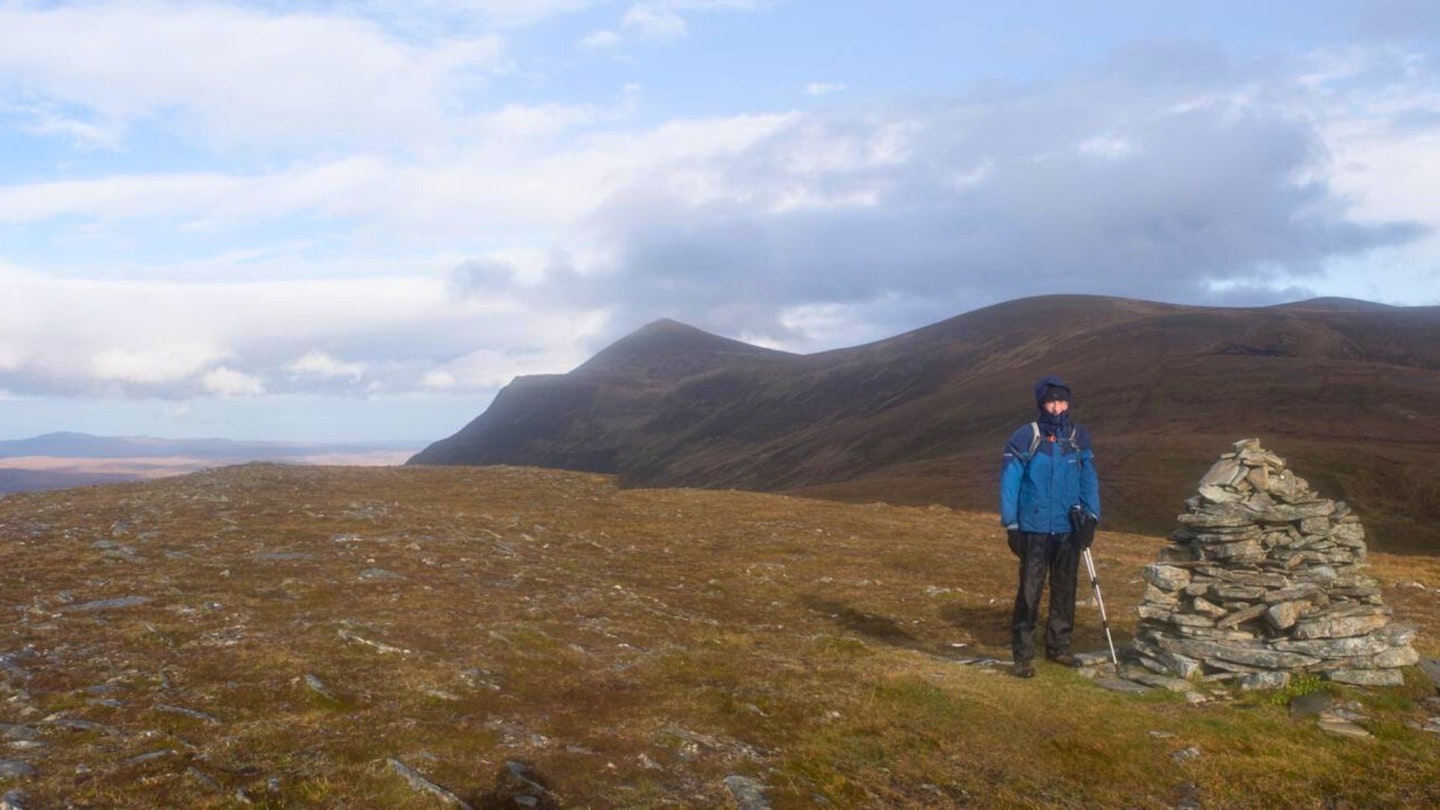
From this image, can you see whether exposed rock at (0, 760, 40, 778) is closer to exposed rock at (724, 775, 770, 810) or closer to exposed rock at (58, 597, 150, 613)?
exposed rock at (724, 775, 770, 810)

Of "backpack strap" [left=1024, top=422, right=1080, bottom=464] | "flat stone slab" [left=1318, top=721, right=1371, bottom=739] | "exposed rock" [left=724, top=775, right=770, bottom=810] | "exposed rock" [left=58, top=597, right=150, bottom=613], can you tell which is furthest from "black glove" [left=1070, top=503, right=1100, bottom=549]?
"exposed rock" [left=58, top=597, right=150, bottom=613]

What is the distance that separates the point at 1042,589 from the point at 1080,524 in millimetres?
1295

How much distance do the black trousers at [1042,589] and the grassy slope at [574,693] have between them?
3.01 feet

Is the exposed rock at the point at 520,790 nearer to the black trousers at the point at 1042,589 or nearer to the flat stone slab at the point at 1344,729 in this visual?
the black trousers at the point at 1042,589

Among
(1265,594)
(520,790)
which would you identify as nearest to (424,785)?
(520,790)

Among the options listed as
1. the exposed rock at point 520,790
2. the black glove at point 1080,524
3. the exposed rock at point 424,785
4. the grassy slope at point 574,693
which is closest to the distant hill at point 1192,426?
the grassy slope at point 574,693

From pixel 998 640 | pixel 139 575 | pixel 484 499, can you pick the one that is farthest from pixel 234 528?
pixel 998 640

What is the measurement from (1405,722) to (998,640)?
762 cm

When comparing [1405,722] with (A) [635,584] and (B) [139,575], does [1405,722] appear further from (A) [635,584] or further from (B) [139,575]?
(B) [139,575]

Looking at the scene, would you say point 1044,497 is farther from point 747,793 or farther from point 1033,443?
point 747,793

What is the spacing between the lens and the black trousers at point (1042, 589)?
16516 mm

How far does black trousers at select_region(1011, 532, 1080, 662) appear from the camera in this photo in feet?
54.2

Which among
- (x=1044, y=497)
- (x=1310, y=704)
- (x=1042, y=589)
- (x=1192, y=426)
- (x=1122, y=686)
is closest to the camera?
(x=1310, y=704)

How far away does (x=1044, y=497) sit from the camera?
1659cm
